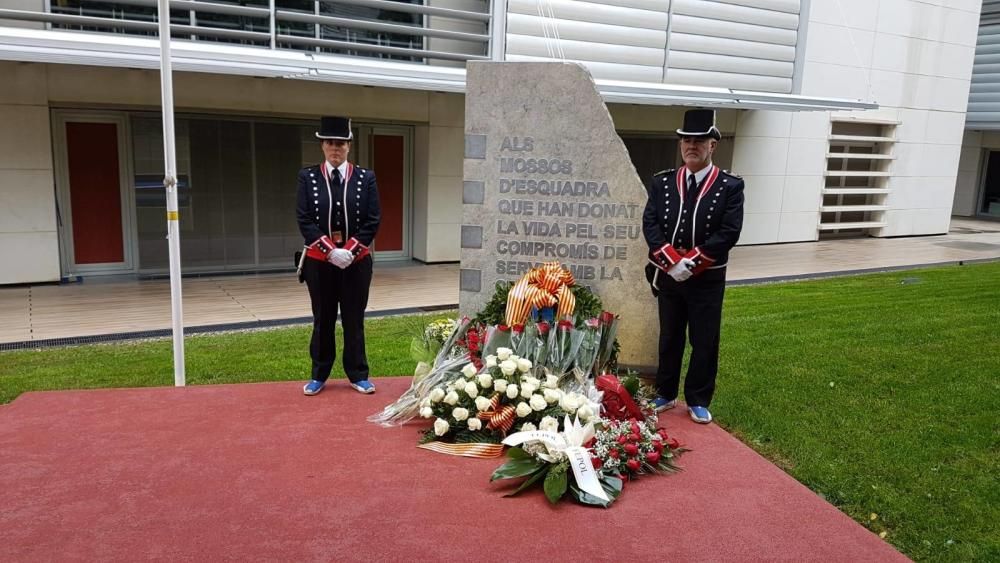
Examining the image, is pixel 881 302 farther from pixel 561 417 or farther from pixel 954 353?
pixel 561 417

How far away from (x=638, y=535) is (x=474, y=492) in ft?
2.87

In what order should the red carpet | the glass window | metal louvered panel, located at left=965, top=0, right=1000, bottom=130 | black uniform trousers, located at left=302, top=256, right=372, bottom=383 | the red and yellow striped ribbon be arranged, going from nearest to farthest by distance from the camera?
the red carpet, the red and yellow striped ribbon, black uniform trousers, located at left=302, top=256, right=372, bottom=383, the glass window, metal louvered panel, located at left=965, top=0, right=1000, bottom=130

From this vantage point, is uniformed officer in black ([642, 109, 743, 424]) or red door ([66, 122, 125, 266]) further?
red door ([66, 122, 125, 266])

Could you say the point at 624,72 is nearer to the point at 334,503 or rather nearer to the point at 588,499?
the point at 588,499

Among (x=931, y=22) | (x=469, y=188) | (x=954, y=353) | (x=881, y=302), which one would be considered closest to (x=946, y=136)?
(x=931, y=22)

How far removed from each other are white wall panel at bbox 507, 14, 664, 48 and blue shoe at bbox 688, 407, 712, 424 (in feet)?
26.8

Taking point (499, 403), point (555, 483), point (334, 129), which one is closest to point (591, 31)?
point (334, 129)

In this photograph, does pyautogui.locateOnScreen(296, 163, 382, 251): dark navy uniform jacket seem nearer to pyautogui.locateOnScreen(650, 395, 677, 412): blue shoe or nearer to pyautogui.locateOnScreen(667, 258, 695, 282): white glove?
pyautogui.locateOnScreen(667, 258, 695, 282): white glove

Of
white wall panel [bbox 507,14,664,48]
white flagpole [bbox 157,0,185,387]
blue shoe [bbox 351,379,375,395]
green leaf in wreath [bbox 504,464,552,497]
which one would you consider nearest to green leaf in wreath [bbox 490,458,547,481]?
green leaf in wreath [bbox 504,464,552,497]

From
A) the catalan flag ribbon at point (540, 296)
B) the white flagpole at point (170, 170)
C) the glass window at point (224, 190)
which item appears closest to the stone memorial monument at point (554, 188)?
the catalan flag ribbon at point (540, 296)

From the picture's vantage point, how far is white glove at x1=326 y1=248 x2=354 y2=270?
5.22 meters

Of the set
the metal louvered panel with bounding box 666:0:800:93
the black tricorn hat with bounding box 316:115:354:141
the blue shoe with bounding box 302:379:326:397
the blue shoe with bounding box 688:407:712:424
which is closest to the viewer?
the blue shoe with bounding box 688:407:712:424

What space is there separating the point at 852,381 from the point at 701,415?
1696 millimetres

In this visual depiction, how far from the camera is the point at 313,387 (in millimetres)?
5637
